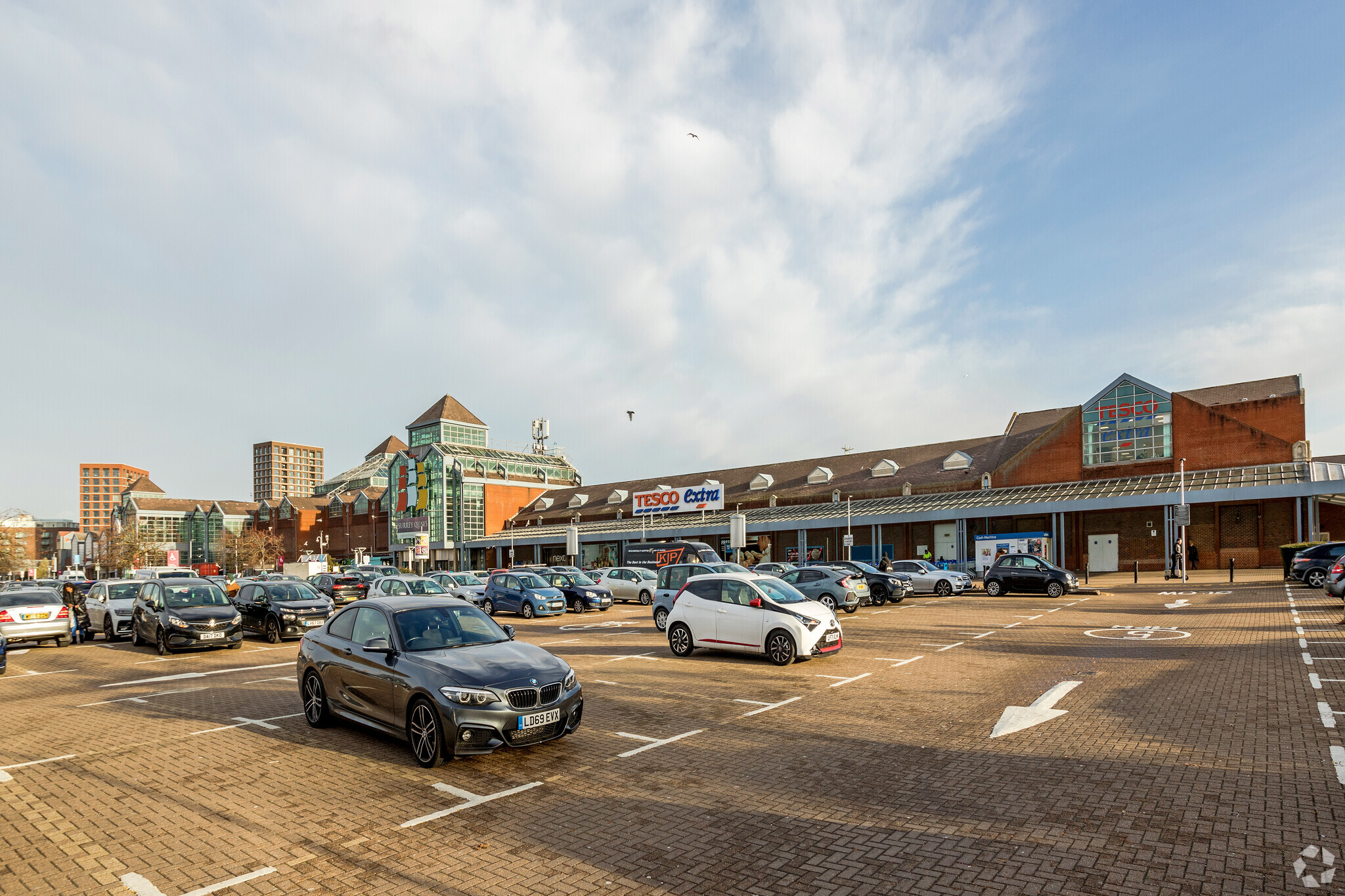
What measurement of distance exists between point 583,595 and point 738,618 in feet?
45.6

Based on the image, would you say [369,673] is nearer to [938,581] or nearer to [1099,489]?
Answer: [938,581]

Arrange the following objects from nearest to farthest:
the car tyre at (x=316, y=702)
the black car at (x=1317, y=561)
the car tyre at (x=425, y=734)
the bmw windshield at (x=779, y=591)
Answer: the car tyre at (x=425, y=734) < the car tyre at (x=316, y=702) < the bmw windshield at (x=779, y=591) < the black car at (x=1317, y=561)

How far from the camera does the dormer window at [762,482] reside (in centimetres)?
5931

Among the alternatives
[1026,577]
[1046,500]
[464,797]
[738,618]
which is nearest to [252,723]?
[464,797]

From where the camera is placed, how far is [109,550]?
293ft

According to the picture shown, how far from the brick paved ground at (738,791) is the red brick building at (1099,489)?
29690mm

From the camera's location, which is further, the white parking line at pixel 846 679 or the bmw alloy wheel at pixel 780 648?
the bmw alloy wheel at pixel 780 648

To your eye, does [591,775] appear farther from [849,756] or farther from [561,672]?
[849,756]

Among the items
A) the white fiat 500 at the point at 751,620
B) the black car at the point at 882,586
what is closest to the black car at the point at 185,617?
the white fiat 500 at the point at 751,620

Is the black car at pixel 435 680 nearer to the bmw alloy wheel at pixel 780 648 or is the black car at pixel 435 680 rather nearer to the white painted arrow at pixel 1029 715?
the white painted arrow at pixel 1029 715

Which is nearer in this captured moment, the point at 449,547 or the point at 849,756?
the point at 849,756

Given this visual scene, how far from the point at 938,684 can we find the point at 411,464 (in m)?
71.0

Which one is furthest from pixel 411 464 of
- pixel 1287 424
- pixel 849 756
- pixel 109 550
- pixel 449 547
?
pixel 849 756

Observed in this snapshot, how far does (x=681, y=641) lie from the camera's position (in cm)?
1417
